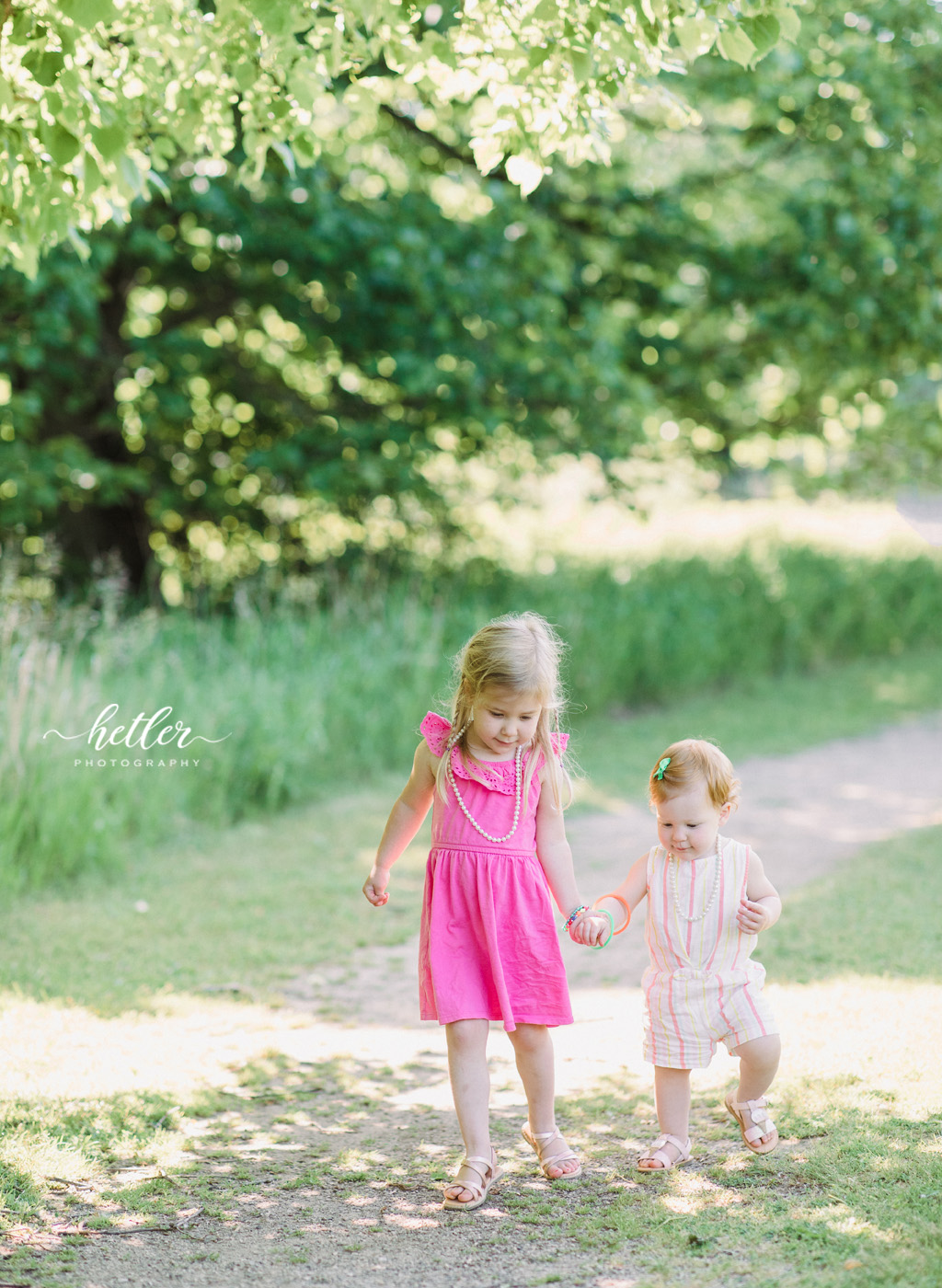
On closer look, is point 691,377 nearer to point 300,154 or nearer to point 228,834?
point 228,834

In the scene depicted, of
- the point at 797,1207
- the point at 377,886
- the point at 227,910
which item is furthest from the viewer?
the point at 227,910

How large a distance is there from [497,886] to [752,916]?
2.14ft

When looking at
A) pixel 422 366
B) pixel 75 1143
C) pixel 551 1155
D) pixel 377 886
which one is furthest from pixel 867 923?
pixel 422 366

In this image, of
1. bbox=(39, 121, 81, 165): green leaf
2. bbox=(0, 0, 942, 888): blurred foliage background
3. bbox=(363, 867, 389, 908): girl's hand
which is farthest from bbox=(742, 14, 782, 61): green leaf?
bbox=(0, 0, 942, 888): blurred foliage background

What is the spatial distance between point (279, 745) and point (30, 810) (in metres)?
1.71

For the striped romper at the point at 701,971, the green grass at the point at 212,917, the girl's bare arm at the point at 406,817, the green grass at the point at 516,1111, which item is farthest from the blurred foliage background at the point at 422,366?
the striped romper at the point at 701,971

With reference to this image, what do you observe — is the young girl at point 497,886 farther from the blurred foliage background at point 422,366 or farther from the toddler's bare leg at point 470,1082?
the blurred foliage background at point 422,366

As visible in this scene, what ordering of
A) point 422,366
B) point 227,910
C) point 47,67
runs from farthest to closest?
point 422,366
point 227,910
point 47,67

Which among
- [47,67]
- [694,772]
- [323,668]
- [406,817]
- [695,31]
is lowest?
[406,817]

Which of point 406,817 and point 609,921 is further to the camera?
point 406,817

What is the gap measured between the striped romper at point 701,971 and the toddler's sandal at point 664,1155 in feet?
0.74

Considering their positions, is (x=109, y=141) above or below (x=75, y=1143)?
above

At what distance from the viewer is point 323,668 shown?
854cm

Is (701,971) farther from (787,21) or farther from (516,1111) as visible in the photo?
(787,21)
